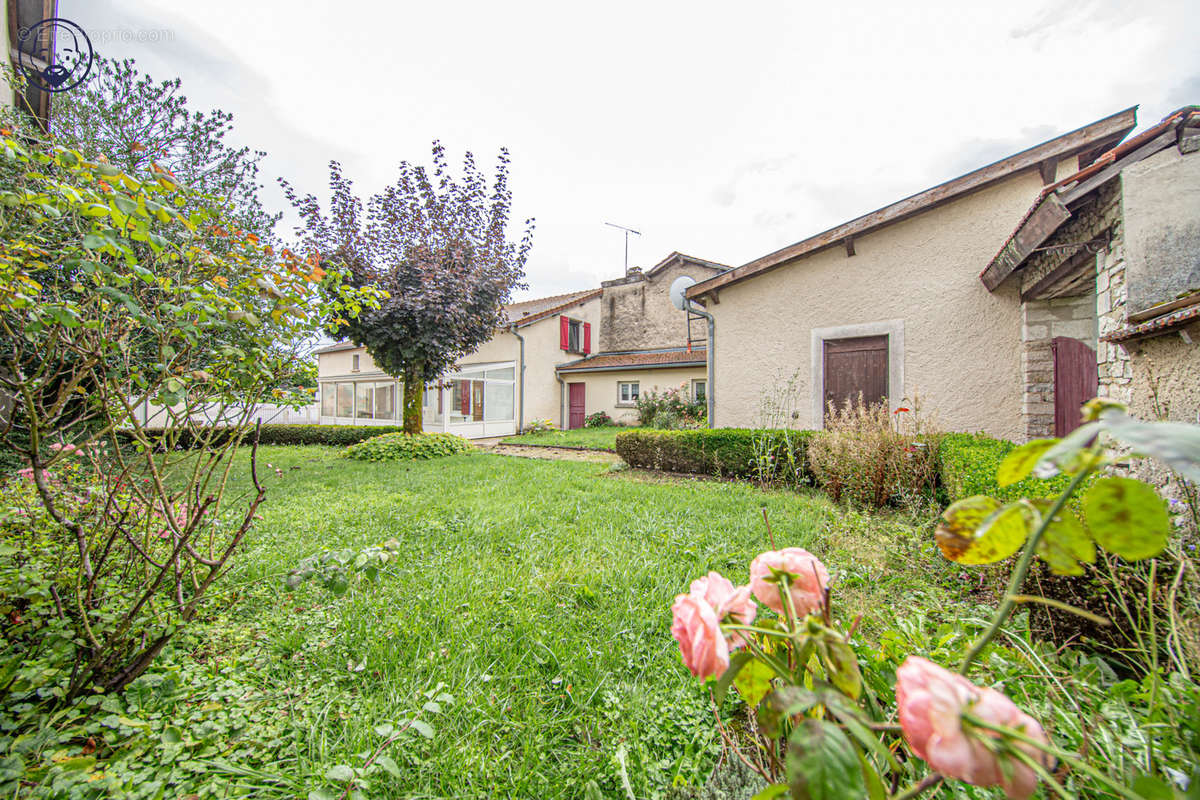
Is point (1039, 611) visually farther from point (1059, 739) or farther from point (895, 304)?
point (895, 304)

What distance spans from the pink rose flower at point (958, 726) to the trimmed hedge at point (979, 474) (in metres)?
1.80

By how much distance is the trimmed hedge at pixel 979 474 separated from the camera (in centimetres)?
246

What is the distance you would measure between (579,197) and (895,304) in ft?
30.3

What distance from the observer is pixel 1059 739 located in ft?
3.69

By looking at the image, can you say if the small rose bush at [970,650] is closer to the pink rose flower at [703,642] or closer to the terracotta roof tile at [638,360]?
the pink rose flower at [703,642]

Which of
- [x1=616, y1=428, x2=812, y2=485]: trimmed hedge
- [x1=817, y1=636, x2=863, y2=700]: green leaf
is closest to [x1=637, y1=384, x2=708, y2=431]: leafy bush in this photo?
[x1=616, y1=428, x2=812, y2=485]: trimmed hedge

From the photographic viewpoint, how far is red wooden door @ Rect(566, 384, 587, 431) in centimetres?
1608

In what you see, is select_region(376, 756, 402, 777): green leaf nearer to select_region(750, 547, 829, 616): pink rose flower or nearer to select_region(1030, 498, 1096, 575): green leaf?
select_region(750, 547, 829, 616): pink rose flower

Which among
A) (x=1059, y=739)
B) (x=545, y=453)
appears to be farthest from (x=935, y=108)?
(x=545, y=453)

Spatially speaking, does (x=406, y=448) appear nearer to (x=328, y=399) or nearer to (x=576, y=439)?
(x=576, y=439)

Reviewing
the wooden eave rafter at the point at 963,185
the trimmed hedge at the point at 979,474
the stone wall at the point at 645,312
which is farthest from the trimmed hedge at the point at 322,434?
the trimmed hedge at the point at 979,474

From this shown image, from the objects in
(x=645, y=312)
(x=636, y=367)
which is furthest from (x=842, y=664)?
(x=645, y=312)

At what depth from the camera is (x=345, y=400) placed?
1772 centimetres

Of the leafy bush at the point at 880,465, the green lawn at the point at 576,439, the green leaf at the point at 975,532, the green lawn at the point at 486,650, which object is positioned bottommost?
the green lawn at the point at 486,650
